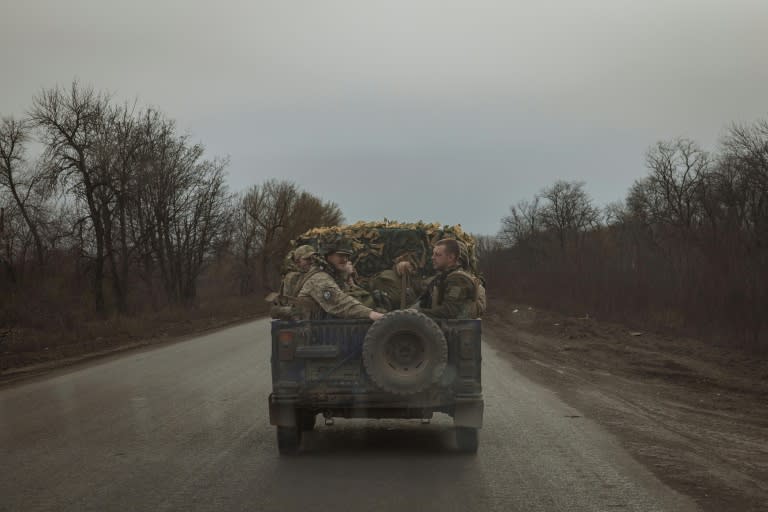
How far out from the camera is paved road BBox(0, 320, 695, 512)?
6.06 m

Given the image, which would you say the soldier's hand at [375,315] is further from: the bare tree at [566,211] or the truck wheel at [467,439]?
the bare tree at [566,211]

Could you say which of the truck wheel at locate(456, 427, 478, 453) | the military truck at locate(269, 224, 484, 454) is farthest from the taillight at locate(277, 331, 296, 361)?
the truck wheel at locate(456, 427, 478, 453)

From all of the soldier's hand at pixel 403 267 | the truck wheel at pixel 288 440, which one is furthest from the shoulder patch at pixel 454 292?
the truck wheel at pixel 288 440

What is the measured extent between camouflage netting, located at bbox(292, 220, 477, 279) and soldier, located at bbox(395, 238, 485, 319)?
102 cm

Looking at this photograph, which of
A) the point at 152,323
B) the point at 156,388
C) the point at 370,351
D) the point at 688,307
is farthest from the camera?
the point at 152,323

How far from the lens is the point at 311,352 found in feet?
24.9

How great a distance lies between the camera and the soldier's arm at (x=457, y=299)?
25.7ft

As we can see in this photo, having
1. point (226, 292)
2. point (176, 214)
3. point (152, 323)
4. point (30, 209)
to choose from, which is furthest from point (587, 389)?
point (226, 292)

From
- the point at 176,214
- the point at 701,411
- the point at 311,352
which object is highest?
the point at 176,214

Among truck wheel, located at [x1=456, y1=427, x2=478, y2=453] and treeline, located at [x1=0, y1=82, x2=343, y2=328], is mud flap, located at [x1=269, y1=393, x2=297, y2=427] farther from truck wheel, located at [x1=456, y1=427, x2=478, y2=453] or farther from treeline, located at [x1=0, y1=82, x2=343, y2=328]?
treeline, located at [x1=0, y1=82, x2=343, y2=328]

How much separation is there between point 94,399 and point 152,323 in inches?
766

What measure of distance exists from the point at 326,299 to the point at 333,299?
2.6 inches

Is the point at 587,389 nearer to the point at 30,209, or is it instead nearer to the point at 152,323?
the point at 152,323

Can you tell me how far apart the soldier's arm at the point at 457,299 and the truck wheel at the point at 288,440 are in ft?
5.33
